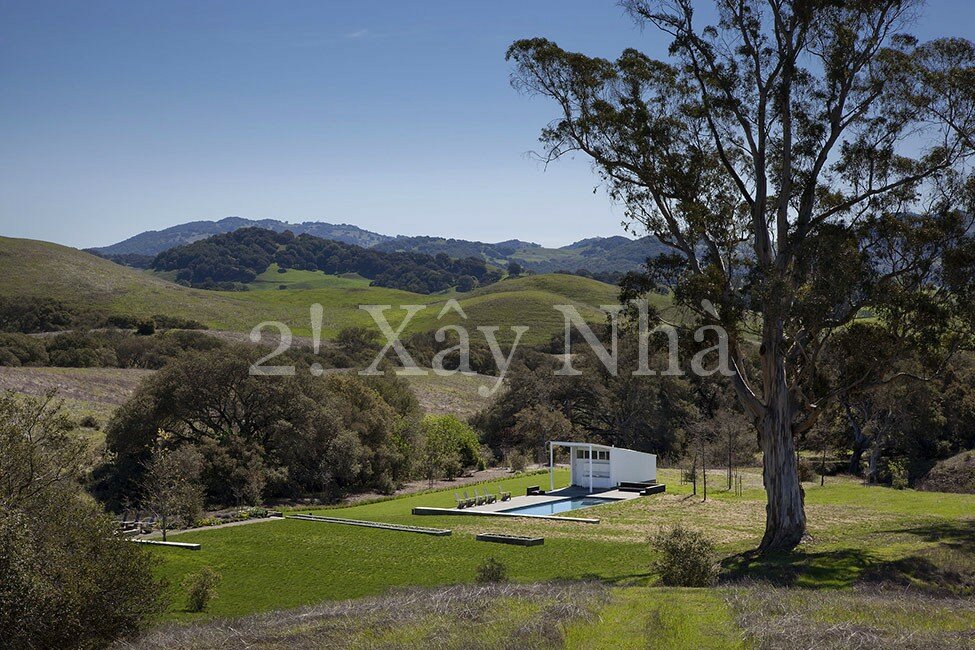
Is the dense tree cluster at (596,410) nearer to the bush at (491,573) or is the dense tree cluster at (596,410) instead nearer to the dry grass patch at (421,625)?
the bush at (491,573)

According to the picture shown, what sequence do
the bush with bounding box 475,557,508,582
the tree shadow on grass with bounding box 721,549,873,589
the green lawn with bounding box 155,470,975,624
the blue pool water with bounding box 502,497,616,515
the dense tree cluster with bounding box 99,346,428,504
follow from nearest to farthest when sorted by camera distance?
the tree shadow on grass with bounding box 721,549,873,589
the bush with bounding box 475,557,508,582
the green lawn with bounding box 155,470,975,624
the blue pool water with bounding box 502,497,616,515
the dense tree cluster with bounding box 99,346,428,504

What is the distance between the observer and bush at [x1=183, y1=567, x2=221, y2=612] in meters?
17.1

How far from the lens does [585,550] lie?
22.1 m

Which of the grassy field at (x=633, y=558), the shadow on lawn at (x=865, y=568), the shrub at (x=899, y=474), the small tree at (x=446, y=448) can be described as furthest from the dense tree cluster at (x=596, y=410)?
the shadow on lawn at (x=865, y=568)

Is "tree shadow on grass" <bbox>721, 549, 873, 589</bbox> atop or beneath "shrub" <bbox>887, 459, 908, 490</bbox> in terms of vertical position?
atop

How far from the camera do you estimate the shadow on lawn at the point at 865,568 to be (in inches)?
626

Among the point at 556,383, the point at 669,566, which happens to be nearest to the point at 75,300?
the point at 556,383

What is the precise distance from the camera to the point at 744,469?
44.8 metres

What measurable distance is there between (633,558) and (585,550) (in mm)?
1760

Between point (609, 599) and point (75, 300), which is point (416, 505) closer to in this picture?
point (609, 599)

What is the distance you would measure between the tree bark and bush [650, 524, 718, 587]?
429cm

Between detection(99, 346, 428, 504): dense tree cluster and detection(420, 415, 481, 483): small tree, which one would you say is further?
detection(420, 415, 481, 483): small tree

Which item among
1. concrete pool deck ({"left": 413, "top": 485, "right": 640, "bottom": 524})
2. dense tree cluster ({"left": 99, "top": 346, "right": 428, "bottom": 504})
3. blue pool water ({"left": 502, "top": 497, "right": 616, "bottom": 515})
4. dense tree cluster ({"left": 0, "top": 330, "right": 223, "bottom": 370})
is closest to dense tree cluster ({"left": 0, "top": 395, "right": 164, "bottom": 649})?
concrete pool deck ({"left": 413, "top": 485, "right": 640, "bottom": 524})

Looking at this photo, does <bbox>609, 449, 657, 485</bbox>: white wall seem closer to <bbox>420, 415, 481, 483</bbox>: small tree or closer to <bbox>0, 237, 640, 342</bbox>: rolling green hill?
<bbox>420, 415, 481, 483</bbox>: small tree
